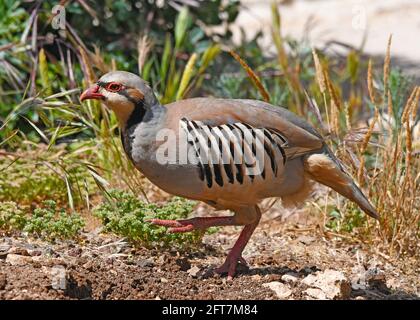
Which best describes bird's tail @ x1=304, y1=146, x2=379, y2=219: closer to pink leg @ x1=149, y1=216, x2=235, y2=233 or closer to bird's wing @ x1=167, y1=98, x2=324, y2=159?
bird's wing @ x1=167, y1=98, x2=324, y2=159

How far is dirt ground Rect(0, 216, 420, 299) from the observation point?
3766mm

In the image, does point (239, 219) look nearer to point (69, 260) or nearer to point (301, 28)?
point (69, 260)

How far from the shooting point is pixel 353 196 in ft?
13.8

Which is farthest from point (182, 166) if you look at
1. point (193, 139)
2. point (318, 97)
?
point (318, 97)

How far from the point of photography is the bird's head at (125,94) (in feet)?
13.1

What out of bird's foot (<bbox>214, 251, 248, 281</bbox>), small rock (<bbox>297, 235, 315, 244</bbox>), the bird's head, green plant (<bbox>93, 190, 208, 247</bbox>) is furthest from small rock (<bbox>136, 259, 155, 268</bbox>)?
small rock (<bbox>297, 235, 315, 244</bbox>)

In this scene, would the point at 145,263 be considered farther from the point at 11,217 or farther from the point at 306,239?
the point at 306,239

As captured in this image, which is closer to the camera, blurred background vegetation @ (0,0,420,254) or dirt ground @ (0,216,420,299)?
dirt ground @ (0,216,420,299)

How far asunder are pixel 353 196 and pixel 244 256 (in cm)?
76

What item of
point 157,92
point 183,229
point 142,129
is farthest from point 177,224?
point 157,92

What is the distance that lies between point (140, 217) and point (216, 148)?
677mm

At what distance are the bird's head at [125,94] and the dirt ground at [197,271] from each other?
29.0 inches

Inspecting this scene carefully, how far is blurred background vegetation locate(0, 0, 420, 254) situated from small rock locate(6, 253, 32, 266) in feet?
1.19
